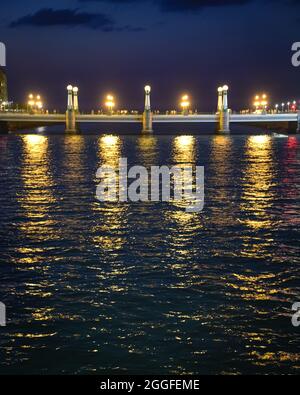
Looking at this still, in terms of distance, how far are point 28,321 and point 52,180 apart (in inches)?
1317

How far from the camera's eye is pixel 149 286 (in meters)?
20.8

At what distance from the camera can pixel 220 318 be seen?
59.4 ft

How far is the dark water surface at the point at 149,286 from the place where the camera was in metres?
15.8

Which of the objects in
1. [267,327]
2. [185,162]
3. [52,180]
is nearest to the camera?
[267,327]

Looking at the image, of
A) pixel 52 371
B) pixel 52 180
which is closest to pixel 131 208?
pixel 52 180

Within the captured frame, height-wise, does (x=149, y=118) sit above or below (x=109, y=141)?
above

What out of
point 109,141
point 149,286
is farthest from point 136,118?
point 149,286

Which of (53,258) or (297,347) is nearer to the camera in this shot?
(297,347)

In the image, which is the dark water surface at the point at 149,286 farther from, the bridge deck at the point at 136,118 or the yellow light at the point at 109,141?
the bridge deck at the point at 136,118

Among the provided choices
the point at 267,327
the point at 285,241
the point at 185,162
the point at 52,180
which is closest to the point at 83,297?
the point at 267,327

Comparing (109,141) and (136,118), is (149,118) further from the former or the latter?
(109,141)
